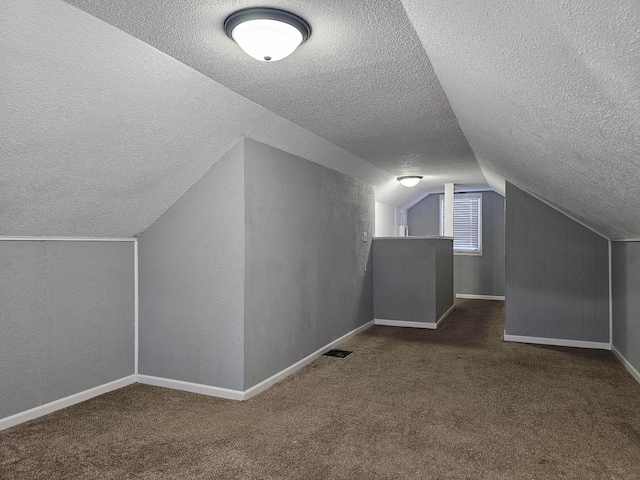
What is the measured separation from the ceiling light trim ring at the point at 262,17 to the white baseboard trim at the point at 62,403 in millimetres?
2702

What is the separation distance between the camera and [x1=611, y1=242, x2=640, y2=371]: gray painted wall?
3.91 meters

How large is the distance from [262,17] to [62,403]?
2.89m

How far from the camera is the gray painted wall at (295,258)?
350 centimetres

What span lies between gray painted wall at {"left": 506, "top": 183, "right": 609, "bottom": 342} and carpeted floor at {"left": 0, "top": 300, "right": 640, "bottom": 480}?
98cm

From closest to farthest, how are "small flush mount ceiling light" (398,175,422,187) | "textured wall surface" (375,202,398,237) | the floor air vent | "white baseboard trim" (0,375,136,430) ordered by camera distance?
"white baseboard trim" (0,375,136,430) → the floor air vent → "small flush mount ceiling light" (398,175,422,187) → "textured wall surface" (375,202,398,237)

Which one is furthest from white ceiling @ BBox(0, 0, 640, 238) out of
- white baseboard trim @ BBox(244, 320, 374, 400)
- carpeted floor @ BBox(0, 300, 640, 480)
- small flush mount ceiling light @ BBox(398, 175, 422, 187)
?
small flush mount ceiling light @ BBox(398, 175, 422, 187)

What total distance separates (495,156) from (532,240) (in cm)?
175

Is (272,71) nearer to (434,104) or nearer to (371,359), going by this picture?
(434,104)

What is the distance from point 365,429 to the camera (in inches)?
111

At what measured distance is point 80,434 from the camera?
273 centimetres

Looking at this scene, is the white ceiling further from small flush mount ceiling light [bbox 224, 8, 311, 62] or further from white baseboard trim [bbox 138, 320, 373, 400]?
white baseboard trim [bbox 138, 320, 373, 400]

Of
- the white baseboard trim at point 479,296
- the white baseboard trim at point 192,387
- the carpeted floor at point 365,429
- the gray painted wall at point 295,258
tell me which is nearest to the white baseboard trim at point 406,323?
the gray painted wall at point 295,258

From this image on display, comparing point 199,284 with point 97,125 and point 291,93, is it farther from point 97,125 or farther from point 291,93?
point 291,93

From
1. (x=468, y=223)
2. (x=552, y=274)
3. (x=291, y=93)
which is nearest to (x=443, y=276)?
(x=552, y=274)
